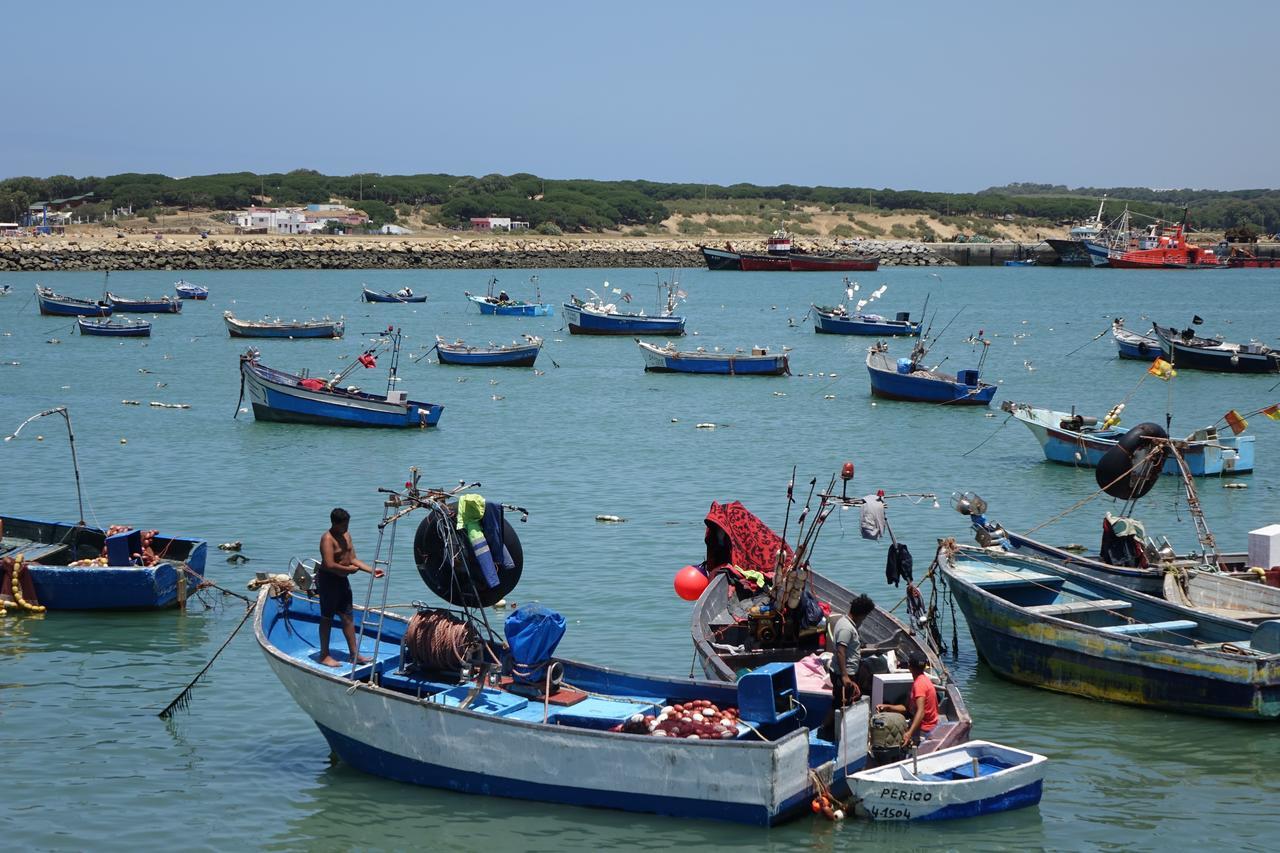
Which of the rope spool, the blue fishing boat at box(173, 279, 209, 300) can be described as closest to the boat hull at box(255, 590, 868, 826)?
the rope spool

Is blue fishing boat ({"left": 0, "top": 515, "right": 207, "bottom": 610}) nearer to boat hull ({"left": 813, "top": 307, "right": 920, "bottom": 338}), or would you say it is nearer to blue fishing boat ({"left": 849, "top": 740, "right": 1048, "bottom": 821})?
blue fishing boat ({"left": 849, "top": 740, "right": 1048, "bottom": 821})

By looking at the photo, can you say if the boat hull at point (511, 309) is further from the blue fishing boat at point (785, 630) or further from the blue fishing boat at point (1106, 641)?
the blue fishing boat at point (1106, 641)

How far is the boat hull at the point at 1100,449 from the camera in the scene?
29609mm

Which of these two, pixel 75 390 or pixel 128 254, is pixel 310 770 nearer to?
pixel 75 390

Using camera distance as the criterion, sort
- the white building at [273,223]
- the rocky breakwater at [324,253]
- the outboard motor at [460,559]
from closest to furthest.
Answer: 1. the outboard motor at [460,559]
2. the rocky breakwater at [324,253]
3. the white building at [273,223]

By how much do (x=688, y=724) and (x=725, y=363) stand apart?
39280mm

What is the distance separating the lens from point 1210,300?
107 m

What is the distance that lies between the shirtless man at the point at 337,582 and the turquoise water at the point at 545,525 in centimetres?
120

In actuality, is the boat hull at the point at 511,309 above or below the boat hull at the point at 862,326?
below

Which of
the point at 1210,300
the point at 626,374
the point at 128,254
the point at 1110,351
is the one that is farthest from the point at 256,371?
the point at 128,254

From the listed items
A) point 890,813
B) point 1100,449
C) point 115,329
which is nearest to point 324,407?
point 1100,449

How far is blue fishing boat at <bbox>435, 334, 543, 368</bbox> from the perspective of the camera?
5488 cm

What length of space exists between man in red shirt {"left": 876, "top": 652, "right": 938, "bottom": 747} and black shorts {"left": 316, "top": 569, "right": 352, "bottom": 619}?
17.2ft

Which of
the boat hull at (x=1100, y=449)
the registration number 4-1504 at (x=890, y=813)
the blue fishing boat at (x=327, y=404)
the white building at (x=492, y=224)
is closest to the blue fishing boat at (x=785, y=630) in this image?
the registration number 4-1504 at (x=890, y=813)
